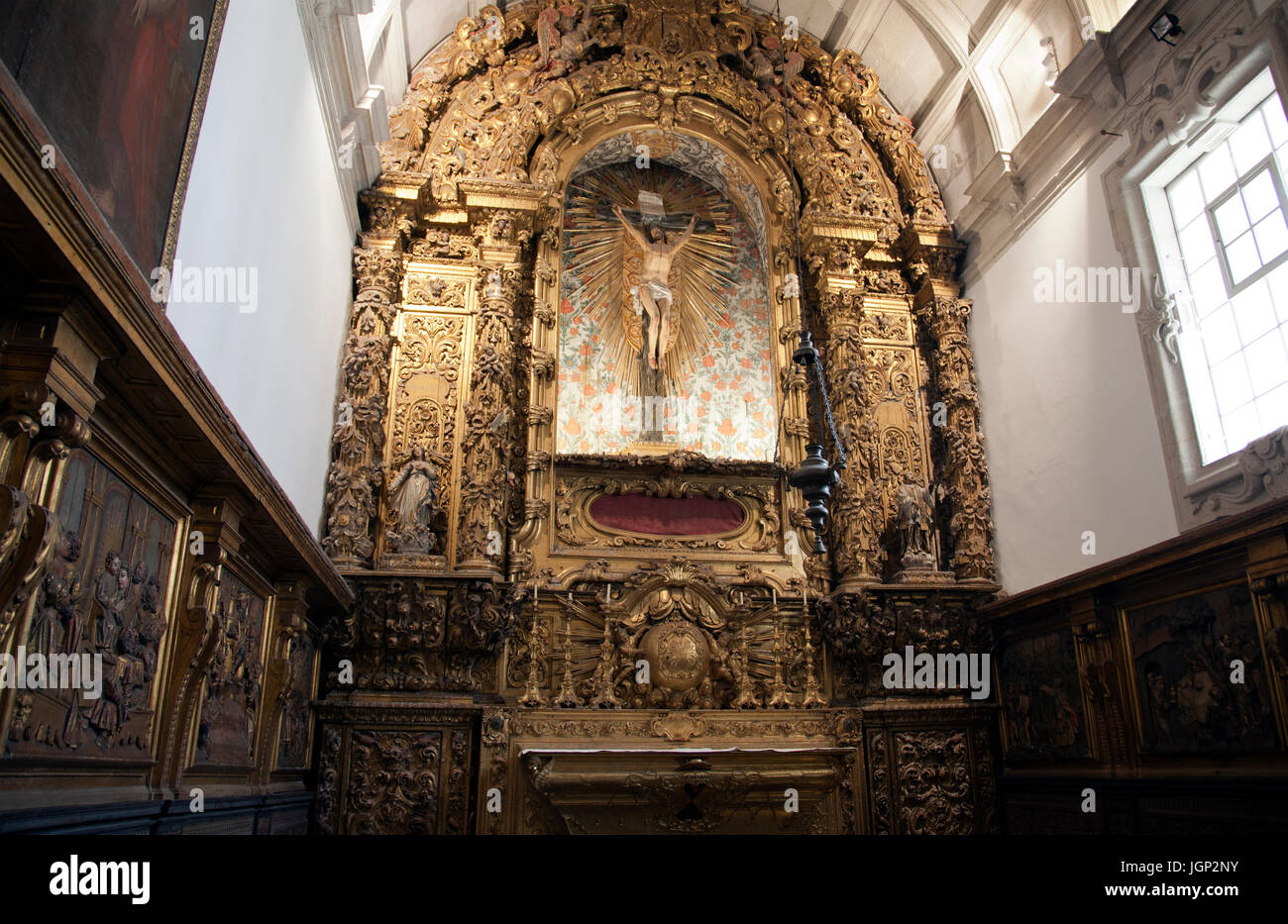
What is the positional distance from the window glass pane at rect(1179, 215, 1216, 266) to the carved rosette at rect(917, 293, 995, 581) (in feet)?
9.59

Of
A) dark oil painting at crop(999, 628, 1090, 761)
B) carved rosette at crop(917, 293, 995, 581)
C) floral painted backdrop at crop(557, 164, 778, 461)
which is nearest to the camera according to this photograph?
dark oil painting at crop(999, 628, 1090, 761)

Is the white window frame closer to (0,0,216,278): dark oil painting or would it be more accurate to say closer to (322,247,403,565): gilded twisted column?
(0,0,216,278): dark oil painting

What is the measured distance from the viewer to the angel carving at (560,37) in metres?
11.3

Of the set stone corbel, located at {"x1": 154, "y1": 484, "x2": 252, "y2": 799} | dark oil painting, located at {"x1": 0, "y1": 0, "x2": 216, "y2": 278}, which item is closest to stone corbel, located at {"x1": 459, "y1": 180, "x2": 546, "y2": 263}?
dark oil painting, located at {"x1": 0, "y1": 0, "x2": 216, "y2": 278}

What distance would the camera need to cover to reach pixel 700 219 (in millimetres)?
11984

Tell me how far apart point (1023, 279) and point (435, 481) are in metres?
6.46

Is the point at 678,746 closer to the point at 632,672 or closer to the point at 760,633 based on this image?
the point at 632,672

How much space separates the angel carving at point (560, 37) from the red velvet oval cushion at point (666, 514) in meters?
5.35

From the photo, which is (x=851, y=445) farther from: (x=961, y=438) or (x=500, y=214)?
(x=500, y=214)

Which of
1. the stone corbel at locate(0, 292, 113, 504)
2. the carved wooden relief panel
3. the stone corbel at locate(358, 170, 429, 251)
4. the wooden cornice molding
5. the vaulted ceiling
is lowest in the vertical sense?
the carved wooden relief panel

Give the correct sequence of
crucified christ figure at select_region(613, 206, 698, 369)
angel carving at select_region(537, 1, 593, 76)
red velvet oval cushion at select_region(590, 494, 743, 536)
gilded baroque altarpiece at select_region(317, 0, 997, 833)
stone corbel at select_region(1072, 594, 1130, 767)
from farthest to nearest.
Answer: angel carving at select_region(537, 1, 593, 76)
crucified christ figure at select_region(613, 206, 698, 369)
red velvet oval cushion at select_region(590, 494, 743, 536)
gilded baroque altarpiece at select_region(317, 0, 997, 833)
stone corbel at select_region(1072, 594, 1130, 767)

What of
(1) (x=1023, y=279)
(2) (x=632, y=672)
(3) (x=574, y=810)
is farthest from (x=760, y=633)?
(1) (x=1023, y=279)

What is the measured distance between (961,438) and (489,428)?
5075 mm

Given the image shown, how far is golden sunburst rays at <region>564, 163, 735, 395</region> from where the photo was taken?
36.5ft
